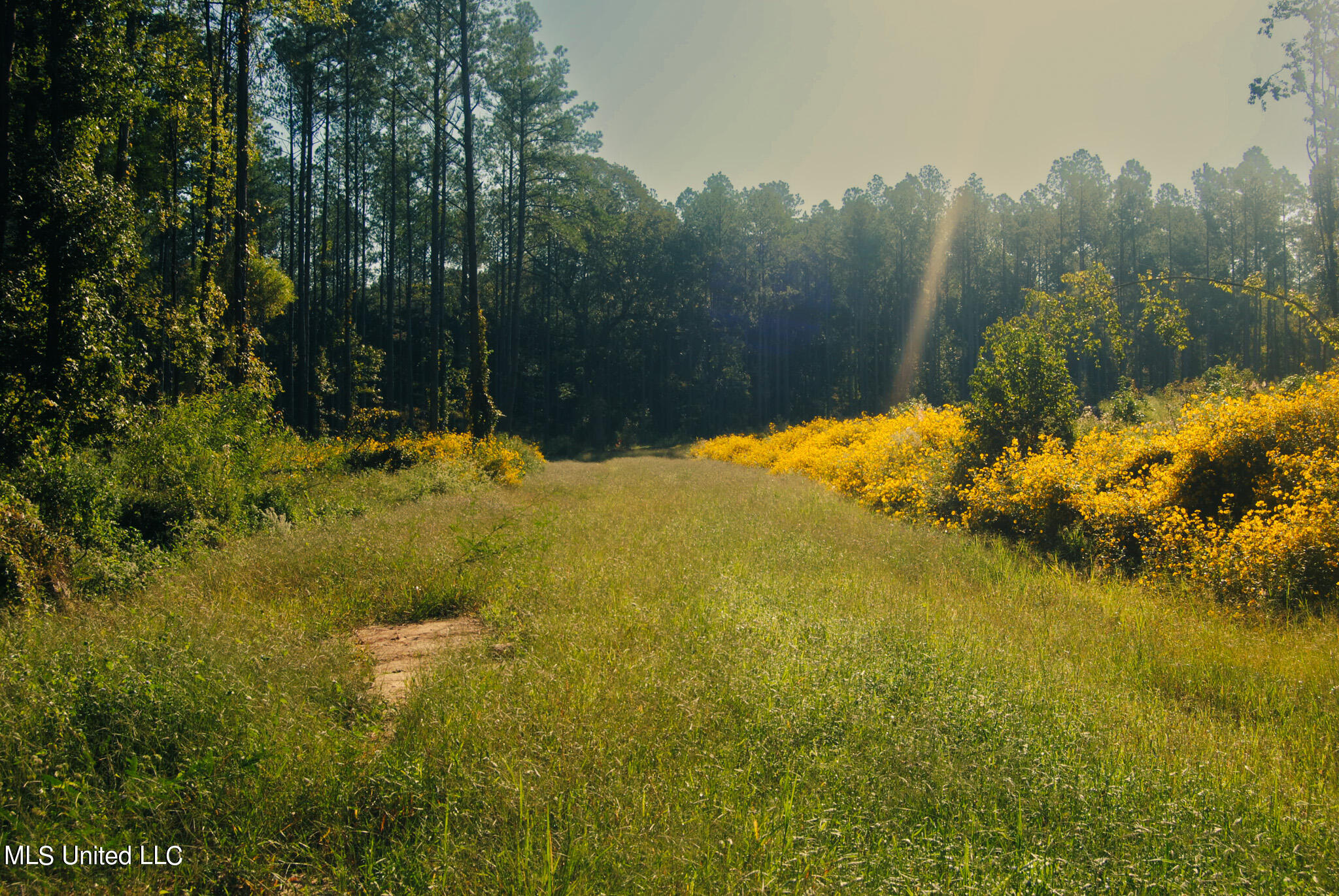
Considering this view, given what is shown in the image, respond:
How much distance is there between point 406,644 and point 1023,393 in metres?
11.4

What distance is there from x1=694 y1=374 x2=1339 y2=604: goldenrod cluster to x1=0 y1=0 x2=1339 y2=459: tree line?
1.44 metres

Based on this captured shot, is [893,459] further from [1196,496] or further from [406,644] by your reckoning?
[406,644]

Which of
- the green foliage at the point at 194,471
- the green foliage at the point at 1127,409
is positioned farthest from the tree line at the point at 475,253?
the green foliage at the point at 1127,409

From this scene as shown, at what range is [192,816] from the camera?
2.57 metres

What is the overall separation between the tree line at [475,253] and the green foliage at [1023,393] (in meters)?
0.86

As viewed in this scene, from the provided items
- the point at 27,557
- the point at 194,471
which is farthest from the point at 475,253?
the point at 27,557

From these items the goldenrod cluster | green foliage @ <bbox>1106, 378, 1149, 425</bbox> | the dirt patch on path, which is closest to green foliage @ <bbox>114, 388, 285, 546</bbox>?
the dirt patch on path

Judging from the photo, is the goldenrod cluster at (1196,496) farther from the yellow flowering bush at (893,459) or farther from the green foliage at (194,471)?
the green foliage at (194,471)

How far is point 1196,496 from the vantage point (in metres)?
7.39

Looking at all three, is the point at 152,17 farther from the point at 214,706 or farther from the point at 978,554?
the point at 978,554

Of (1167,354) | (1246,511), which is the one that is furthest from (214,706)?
(1167,354)

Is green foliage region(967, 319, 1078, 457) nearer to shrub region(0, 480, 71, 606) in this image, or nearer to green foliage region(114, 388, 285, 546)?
green foliage region(114, 388, 285, 546)

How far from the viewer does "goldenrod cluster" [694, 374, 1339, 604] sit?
5.68 m

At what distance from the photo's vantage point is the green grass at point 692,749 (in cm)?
238
